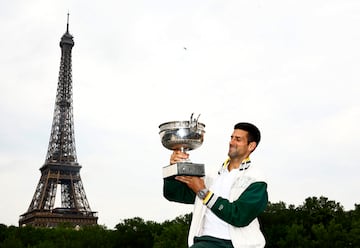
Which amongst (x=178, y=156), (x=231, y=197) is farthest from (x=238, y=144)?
(x=178, y=156)

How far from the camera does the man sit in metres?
6.23

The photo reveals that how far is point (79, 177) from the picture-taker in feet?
296

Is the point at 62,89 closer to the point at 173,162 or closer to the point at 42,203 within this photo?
the point at 42,203

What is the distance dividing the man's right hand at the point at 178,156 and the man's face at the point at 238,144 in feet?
1.65

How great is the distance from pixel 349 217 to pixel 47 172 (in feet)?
156

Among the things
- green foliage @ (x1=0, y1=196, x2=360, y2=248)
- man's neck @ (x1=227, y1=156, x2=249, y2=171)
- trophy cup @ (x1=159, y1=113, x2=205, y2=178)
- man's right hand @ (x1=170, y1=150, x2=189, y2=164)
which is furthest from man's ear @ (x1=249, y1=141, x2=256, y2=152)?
green foliage @ (x1=0, y1=196, x2=360, y2=248)

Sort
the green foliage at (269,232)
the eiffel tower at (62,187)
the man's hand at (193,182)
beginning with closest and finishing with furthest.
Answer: the man's hand at (193,182), the green foliage at (269,232), the eiffel tower at (62,187)

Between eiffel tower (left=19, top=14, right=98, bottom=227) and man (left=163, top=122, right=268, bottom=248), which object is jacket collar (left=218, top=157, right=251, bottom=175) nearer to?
man (left=163, top=122, right=268, bottom=248)

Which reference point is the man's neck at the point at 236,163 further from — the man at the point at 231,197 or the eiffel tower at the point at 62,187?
the eiffel tower at the point at 62,187

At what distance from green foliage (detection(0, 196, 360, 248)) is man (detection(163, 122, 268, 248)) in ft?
143

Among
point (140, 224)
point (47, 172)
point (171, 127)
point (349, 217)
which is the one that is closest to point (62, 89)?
point (47, 172)

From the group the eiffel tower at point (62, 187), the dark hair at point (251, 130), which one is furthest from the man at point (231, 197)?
the eiffel tower at point (62, 187)

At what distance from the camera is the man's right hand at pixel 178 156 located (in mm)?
6816

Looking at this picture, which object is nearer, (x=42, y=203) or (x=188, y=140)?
(x=188, y=140)
